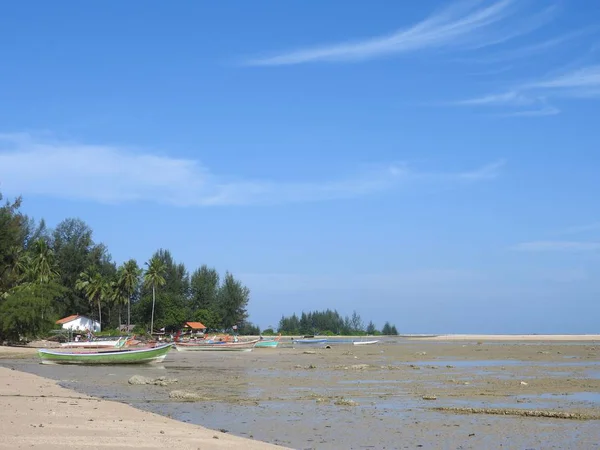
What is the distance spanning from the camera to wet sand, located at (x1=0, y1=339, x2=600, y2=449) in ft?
47.1

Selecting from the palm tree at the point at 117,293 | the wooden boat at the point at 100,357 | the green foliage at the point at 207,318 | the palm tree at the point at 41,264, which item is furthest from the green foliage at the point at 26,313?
the green foliage at the point at 207,318

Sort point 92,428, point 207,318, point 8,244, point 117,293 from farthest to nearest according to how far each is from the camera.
Result: point 207,318
point 117,293
point 8,244
point 92,428

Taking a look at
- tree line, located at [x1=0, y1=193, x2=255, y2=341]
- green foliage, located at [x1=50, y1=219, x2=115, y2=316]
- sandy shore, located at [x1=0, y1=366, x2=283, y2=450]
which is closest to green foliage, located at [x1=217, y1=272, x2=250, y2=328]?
tree line, located at [x1=0, y1=193, x2=255, y2=341]

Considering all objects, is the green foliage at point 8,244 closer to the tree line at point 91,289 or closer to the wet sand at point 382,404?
the tree line at point 91,289

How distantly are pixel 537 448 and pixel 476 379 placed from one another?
16.5 metres

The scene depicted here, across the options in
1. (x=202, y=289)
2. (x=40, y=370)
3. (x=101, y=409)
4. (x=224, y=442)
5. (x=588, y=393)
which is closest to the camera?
(x=224, y=442)

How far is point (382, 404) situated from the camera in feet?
66.4

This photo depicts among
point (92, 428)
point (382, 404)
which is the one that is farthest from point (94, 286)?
point (92, 428)

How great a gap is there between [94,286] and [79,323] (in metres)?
6.01

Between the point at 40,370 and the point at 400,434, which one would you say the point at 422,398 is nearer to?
the point at 400,434

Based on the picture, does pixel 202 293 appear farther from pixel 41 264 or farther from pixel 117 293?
pixel 41 264

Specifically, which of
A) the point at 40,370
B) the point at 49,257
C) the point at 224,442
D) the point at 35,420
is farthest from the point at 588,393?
the point at 49,257

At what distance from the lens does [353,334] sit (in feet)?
520

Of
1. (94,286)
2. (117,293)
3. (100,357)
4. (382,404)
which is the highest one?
(94,286)
